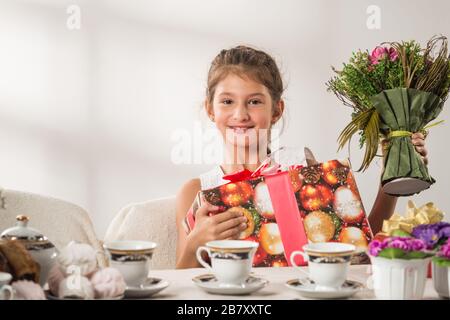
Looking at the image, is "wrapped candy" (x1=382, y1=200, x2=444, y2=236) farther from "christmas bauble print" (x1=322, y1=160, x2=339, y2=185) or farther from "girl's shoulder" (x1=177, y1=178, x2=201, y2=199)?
"girl's shoulder" (x1=177, y1=178, x2=201, y2=199)

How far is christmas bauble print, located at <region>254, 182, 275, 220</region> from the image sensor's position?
63.9 inches

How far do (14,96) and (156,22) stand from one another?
0.82 m

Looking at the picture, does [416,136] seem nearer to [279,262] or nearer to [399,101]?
[399,101]

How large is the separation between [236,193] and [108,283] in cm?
56

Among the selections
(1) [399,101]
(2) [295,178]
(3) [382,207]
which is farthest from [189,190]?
(1) [399,101]

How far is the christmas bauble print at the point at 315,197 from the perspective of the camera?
5.28 feet

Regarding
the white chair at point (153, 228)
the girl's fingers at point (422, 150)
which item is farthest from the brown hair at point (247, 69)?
the girl's fingers at point (422, 150)

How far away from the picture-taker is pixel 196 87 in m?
3.49

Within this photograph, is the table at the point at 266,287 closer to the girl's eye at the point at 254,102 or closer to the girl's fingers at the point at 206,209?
the girl's fingers at the point at 206,209

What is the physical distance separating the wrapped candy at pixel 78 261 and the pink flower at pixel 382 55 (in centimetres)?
97

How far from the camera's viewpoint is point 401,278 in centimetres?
121

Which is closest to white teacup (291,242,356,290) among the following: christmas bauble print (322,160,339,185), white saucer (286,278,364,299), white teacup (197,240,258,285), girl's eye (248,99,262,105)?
white saucer (286,278,364,299)
